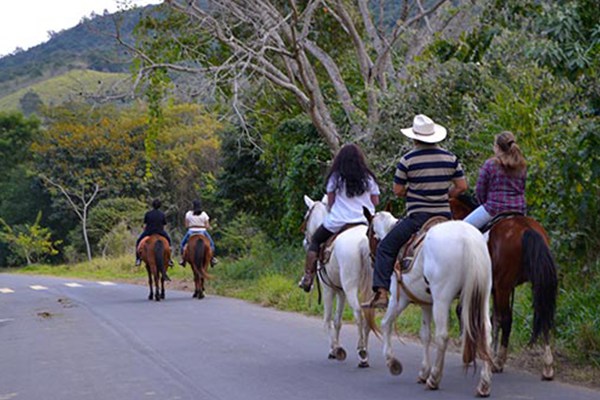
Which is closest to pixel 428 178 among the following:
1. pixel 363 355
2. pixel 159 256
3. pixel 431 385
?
pixel 431 385

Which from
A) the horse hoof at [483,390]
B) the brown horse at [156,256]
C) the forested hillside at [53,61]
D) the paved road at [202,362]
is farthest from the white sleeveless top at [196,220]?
Result: the forested hillside at [53,61]

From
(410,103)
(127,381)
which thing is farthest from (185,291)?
(127,381)

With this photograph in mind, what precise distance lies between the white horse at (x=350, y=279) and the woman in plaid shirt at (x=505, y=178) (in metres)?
1.58

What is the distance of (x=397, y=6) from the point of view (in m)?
39.8

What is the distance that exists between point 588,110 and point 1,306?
1548cm

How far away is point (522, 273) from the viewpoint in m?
9.05

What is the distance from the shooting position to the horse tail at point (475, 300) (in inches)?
316

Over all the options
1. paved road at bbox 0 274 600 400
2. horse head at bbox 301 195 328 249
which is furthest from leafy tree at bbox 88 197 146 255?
horse head at bbox 301 195 328 249

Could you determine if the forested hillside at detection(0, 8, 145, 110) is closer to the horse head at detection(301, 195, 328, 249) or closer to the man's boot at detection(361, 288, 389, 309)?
the horse head at detection(301, 195, 328, 249)

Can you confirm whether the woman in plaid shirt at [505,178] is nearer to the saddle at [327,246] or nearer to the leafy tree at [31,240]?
the saddle at [327,246]

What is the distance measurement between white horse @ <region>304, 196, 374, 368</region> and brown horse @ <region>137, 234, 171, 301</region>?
10502 millimetres

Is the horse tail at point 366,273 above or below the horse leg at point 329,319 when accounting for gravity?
above

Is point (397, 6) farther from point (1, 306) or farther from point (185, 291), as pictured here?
point (1, 306)

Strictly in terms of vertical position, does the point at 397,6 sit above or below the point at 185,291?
above
